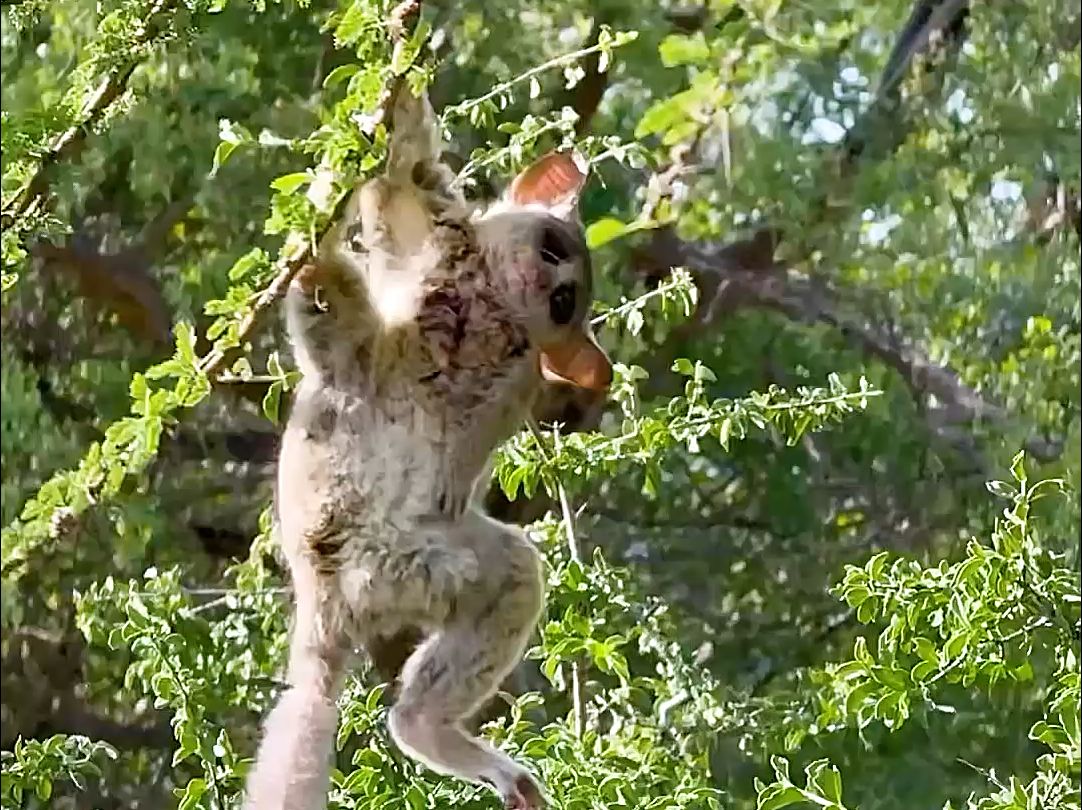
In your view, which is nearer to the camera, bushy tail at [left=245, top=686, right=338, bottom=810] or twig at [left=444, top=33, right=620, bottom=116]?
bushy tail at [left=245, top=686, right=338, bottom=810]

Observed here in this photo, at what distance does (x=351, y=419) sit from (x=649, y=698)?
1.88 ft

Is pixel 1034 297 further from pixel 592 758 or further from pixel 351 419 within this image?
pixel 351 419

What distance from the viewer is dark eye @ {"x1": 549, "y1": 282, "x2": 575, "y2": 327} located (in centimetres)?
65

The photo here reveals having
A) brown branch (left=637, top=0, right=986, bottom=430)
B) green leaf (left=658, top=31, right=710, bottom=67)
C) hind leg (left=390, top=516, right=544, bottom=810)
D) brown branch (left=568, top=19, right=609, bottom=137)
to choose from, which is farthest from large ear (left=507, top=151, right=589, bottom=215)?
brown branch (left=637, top=0, right=986, bottom=430)

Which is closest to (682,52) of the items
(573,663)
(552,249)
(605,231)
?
(605,231)

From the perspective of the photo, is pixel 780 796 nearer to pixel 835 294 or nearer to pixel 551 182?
pixel 551 182

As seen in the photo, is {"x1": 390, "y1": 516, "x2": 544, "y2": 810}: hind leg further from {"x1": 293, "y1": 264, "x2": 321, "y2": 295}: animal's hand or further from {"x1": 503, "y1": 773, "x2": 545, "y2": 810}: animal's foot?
{"x1": 293, "y1": 264, "x2": 321, "y2": 295}: animal's hand

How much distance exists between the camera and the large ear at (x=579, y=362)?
0.65 m

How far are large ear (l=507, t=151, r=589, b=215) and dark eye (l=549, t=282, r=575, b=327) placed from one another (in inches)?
1.5

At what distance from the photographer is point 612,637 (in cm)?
89

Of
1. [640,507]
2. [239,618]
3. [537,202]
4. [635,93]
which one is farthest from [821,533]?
[537,202]

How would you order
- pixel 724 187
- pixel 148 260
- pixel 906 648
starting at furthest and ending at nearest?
1. pixel 724 187
2. pixel 148 260
3. pixel 906 648

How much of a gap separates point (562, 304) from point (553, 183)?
0.19ft

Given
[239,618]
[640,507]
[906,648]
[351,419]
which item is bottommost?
[640,507]
